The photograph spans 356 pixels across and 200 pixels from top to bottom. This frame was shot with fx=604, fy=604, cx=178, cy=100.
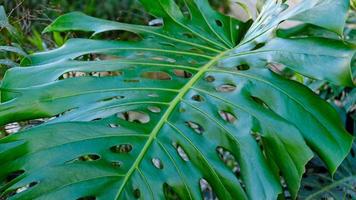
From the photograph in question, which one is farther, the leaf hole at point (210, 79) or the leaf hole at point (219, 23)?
the leaf hole at point (219, 23)

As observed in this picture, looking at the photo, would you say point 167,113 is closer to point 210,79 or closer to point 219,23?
point 210,79

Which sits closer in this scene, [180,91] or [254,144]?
[254,144]

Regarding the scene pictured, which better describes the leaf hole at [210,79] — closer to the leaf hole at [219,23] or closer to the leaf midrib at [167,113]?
the leaf midrib at [167,113]

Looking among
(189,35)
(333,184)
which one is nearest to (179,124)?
(189,35)

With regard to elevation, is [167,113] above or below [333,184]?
above

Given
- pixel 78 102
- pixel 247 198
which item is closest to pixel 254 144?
pixel 247 198

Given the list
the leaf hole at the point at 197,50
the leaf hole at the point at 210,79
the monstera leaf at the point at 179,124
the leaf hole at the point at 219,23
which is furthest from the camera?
the leaf hole at the point at 219,23

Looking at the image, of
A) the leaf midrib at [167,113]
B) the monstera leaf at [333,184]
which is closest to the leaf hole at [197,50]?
the leaf midrib at [167,113]

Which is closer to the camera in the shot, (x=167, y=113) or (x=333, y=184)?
(x=167, y=113)

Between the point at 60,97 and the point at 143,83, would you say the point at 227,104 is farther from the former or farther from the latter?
the point at 60,97
